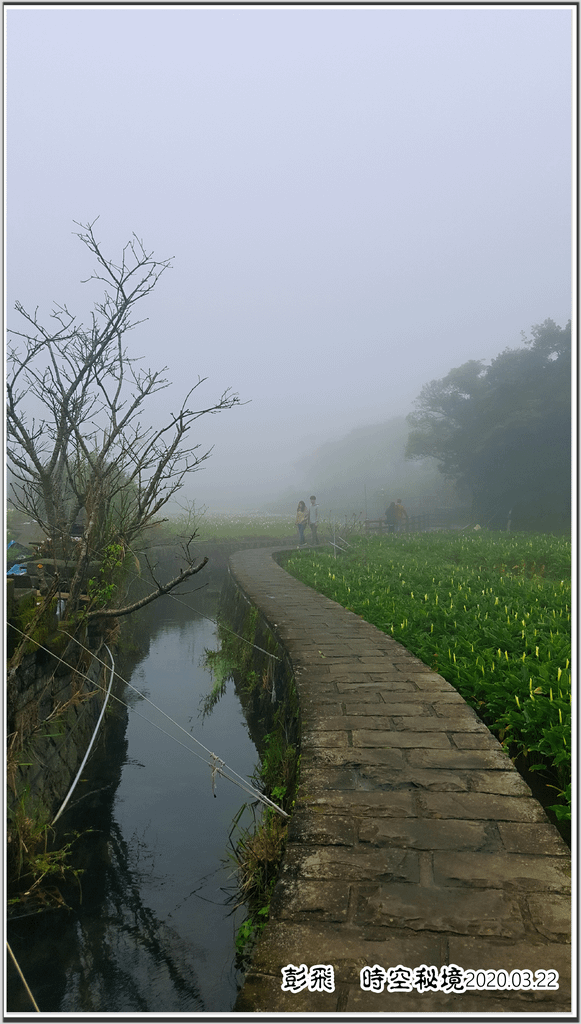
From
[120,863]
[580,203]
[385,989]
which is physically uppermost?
[580,203]

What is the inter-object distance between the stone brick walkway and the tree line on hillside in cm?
1962

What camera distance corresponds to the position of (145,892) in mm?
3916

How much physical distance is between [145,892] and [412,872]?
2.75m

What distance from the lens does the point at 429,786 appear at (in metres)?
2.66

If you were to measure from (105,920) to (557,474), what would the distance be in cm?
2268

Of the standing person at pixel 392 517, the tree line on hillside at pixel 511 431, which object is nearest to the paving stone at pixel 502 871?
the standing person at pixel 392 517

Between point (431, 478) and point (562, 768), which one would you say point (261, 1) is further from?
point (431, 478)

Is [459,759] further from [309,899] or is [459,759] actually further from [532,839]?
[309,899]

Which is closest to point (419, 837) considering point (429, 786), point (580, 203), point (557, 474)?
point (429, 786)

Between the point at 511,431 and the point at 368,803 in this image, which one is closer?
the point at 368,803

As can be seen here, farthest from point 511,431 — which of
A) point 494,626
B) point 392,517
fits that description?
point 494,626

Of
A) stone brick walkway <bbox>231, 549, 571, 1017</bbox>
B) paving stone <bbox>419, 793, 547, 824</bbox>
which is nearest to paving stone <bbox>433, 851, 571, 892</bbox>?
stone brick walkway <bbox>231, 549, 571, 1017</bbox>

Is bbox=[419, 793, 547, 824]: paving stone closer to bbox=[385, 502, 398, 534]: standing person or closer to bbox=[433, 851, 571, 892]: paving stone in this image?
bbox=[433, 851, 571, 892]: paving stone

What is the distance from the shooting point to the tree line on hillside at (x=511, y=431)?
2189 centimetres
